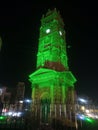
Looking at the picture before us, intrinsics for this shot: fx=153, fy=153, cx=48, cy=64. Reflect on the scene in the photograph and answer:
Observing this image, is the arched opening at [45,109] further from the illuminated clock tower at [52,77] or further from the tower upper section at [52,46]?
the tower upper section at [52,46]

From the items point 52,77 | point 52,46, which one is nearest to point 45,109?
point 52,77

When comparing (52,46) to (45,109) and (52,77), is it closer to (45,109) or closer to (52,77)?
(52,77)

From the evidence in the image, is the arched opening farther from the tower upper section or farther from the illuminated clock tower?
the tower upper section

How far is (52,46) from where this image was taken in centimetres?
4250

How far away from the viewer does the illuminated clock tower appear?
107ft

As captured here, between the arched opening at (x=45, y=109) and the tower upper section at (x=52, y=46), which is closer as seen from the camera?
the arched opening at (x=45, y=109)

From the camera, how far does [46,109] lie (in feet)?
106

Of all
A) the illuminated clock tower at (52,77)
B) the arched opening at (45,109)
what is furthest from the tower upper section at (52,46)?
the arched opening at (45,109)

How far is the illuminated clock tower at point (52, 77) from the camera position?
32544mm

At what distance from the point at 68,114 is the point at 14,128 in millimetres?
20004

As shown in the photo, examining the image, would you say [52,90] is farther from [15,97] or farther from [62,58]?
[15,97]

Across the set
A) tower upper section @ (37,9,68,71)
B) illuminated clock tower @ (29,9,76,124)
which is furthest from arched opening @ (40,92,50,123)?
tower upper section @ (37,9,68,71)

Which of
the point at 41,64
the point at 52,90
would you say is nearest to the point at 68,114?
the point at 52,90

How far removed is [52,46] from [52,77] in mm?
10284
